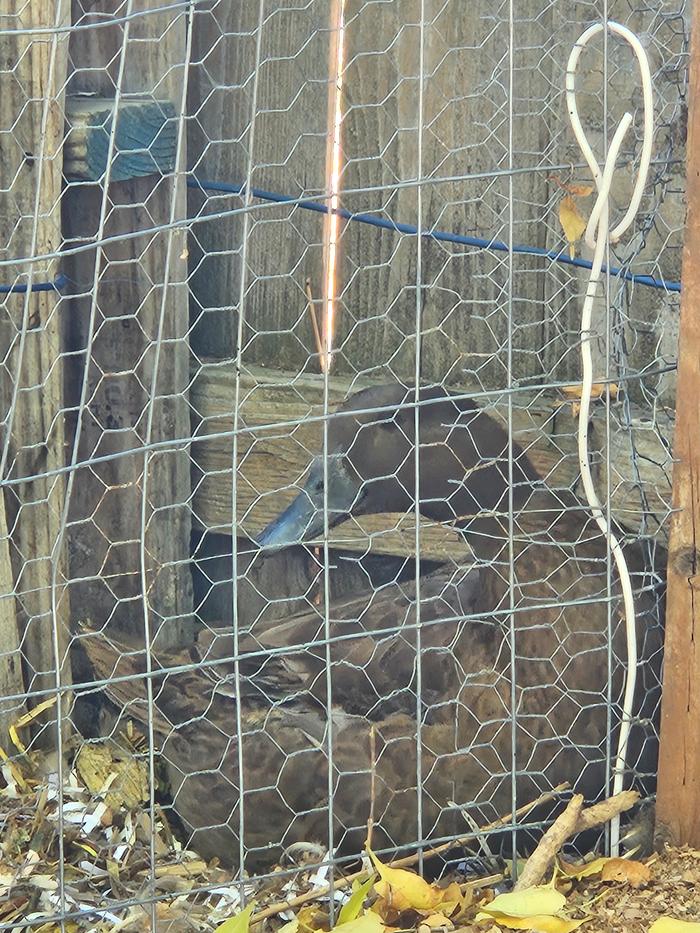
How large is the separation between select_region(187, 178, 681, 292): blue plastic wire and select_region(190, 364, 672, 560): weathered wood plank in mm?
340

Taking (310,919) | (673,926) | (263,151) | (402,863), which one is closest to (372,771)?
(402,863)

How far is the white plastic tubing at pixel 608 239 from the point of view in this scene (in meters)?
2.40

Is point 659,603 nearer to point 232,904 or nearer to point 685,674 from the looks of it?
point 685,674

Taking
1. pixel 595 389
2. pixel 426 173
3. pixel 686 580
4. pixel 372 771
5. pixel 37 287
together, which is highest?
pixel 426 173

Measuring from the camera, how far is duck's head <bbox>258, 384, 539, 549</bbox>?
2746 mm

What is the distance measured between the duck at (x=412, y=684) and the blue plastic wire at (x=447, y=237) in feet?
1.19

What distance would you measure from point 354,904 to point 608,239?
1.33 m

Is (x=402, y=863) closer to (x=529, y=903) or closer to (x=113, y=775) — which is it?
(x=529, y=903)

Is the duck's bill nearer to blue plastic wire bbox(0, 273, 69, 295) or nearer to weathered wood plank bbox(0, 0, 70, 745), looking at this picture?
weathered wood plank bbox(0, 0, 70, 745)

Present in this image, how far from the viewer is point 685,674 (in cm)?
256

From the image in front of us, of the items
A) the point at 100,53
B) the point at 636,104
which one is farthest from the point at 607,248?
the point at 100,53

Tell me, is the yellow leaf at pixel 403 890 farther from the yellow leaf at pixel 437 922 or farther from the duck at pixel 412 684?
the duck at pixel 412 684

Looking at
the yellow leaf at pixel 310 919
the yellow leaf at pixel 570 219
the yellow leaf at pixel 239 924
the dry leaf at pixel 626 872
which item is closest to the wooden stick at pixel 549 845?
the dry leaf at pixel 626 872

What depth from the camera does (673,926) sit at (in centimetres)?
233
